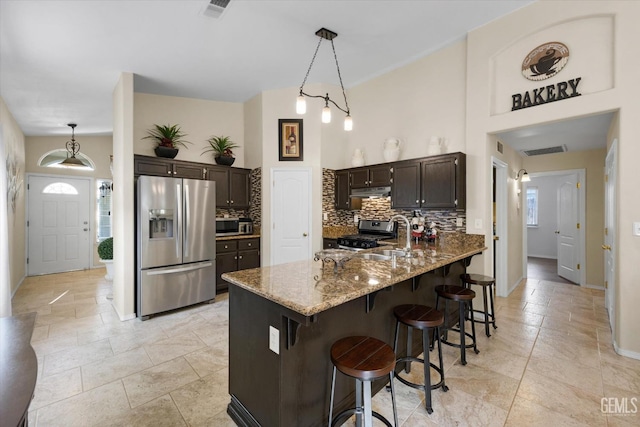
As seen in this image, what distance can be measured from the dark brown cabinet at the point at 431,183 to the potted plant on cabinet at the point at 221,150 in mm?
2838

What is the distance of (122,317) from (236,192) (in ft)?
8.13

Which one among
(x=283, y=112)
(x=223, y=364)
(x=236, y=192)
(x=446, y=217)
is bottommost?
(x=223, y=364)

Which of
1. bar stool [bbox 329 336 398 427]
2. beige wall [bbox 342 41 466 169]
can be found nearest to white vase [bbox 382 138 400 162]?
beige wall [bbox 342 41 466 169]

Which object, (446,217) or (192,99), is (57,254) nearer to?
(192,99)

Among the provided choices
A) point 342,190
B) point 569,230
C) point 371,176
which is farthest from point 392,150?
point 569,230

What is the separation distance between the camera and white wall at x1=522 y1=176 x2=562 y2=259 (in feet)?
27.1

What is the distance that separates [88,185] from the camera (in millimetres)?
6816

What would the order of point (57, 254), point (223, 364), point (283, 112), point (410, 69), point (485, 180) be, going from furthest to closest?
point (57, 254), point (283, 112), point (410, 69), point (485, 180), point (223, 364)

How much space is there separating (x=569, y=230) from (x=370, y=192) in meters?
4.15

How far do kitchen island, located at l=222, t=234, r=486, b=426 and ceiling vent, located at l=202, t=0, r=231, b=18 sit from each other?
8.53ft

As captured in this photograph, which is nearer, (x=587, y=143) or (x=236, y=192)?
(x=587, y=143)

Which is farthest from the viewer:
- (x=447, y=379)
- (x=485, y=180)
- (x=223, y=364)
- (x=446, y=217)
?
(x=446, y=217)

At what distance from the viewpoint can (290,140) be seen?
196 inches

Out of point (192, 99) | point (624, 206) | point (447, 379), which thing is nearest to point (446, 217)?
point (624, 206)
